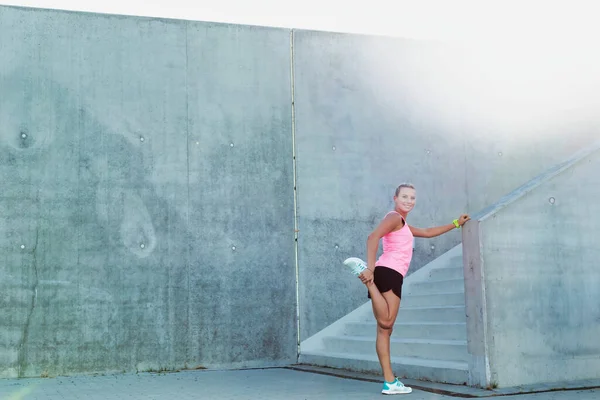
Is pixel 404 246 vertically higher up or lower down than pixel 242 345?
higher up

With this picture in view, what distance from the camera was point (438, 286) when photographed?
331 inches

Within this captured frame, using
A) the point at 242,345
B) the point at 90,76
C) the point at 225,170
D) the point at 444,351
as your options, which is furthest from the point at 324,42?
the point at 444,351

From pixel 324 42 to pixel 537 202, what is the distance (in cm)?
409

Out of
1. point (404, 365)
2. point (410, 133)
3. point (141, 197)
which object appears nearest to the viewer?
point (404, 365)

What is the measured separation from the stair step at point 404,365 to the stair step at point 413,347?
91 mm

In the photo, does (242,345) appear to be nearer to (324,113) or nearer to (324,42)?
(324,113)

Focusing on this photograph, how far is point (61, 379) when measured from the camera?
778 centimetres

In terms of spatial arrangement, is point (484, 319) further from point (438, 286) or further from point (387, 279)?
point (438, 286)

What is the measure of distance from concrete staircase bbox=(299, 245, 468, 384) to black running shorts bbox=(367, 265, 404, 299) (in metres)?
0.95

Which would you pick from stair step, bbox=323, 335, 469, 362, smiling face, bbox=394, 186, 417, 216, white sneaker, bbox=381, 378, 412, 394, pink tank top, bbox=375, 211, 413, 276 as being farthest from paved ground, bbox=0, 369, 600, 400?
smiling face, bbox=394, 186, 417, 216

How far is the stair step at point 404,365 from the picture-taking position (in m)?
6.17

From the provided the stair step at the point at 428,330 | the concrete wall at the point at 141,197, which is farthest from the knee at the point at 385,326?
the concrete wall at the point at 141,197

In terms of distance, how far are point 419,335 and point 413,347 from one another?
34 centimetres

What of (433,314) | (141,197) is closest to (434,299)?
(433,314)
